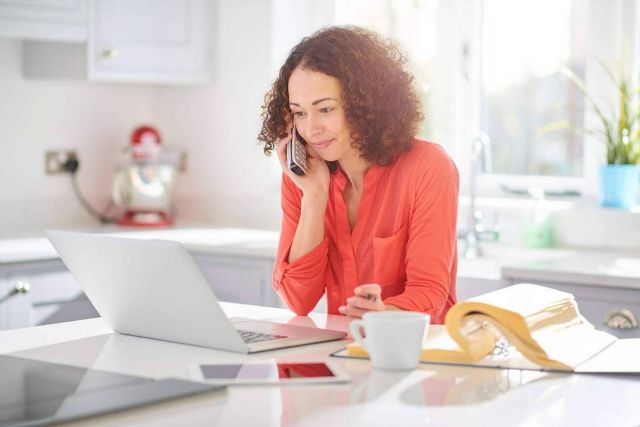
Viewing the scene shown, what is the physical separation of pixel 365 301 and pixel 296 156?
54 cm

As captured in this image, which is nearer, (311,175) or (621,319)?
(311,175)

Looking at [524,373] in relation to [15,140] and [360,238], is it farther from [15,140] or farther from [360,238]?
[15,140]

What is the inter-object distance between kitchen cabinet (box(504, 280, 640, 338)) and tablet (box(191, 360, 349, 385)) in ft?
4.40

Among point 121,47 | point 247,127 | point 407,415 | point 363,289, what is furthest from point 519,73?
point 407,415

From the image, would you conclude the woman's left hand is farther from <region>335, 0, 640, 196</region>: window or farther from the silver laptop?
<region>335, 0, 640, 196</region>: window

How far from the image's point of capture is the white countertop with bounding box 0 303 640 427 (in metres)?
1.31

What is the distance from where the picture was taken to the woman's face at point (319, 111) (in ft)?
7.70

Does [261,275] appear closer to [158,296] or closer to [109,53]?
[109,53]

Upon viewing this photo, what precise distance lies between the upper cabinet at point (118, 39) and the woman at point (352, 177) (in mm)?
1443

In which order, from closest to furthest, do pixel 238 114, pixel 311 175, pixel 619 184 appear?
1. pixel 311 175
2. pixel 619 184
3. pixel 238 114

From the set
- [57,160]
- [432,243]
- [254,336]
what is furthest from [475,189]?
[254,336]

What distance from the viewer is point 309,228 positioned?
2320 millimetres

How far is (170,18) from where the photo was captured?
13.2 feet

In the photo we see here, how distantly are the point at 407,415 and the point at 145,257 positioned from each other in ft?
1.86
